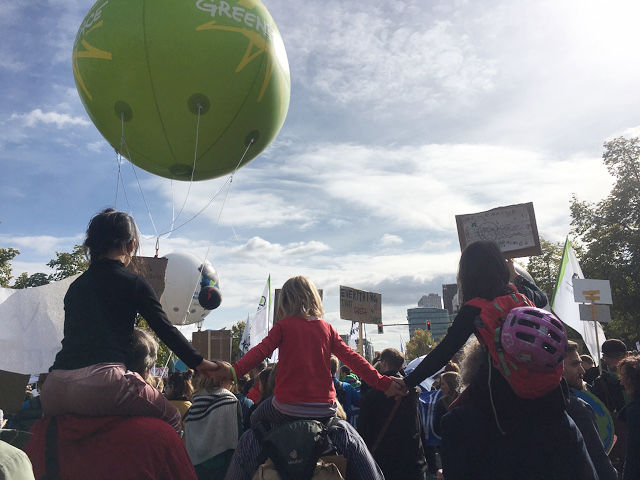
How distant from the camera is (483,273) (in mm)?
2973

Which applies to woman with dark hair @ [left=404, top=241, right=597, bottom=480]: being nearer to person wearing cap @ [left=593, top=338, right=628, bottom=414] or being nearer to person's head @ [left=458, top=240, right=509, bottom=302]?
person's head @ [left=458, top=240, right=509, bottom=302]

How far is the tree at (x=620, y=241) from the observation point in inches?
1027

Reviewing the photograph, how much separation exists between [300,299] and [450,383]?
2.97 m

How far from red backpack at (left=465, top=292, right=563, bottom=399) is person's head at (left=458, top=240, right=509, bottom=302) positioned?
85mm

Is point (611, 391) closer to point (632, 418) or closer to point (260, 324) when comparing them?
point (632, 418)

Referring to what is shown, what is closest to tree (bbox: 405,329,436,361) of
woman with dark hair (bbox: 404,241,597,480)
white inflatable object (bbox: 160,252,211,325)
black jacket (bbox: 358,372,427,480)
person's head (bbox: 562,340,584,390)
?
white inflatable object (bbox: 160,252,211,325)

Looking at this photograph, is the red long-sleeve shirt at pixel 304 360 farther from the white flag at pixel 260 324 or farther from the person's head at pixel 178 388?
the white flag at pixel 260 324

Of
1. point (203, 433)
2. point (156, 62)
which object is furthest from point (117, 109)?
point (203, 433)

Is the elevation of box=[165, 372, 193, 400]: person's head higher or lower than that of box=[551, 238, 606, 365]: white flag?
lower

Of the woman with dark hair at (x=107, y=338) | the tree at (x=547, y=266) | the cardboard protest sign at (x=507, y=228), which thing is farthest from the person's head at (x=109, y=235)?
the tree at (x=547, y=266)

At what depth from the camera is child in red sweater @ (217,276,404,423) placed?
3.36 metres

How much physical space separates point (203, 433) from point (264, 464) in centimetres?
184

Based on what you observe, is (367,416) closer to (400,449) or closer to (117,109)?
(400,449)

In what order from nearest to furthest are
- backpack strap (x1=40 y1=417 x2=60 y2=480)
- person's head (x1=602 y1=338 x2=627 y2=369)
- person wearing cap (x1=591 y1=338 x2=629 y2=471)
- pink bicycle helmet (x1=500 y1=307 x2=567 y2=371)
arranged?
backpack strap (x1=40 y1=417 x2=60 y2=480) < pink bicycle helmet (x1=500 y1=307 x2=567 y2=371) < person wearing cap (x1=591 y1=338 x2=629 y2=471) < person's head (x1=602 y1=338 x2=627 y2=369)
